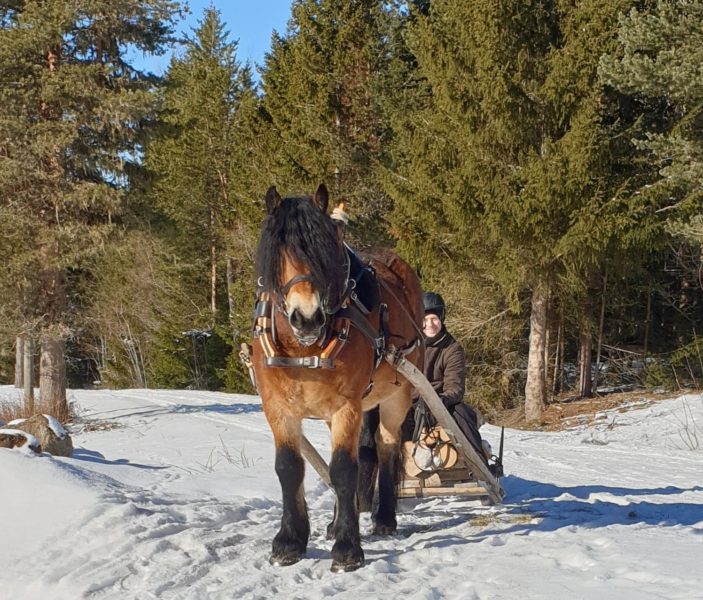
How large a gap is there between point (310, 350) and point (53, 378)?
11.2 meters

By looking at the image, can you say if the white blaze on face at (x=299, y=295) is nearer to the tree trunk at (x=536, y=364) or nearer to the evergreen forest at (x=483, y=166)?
the evergreen forest at (x=483, y=166)

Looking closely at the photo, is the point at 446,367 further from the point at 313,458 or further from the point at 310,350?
the point at 310,350

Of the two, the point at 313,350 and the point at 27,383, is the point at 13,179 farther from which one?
the point at 313,350

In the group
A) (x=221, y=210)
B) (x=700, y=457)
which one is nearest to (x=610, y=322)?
(x=700, y=457)

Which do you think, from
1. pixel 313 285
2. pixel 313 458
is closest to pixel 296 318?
pixel 313 285

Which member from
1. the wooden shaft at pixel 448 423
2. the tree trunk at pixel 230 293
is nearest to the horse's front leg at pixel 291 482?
the wooden shaft at pixel 448 423

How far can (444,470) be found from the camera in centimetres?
596

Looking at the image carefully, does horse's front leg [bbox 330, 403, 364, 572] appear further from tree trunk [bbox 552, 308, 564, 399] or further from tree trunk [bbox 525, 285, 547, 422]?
tree trunk [bbox 552, 308, 564, 399]

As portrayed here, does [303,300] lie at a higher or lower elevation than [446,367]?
higher

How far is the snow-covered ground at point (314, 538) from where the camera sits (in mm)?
3797

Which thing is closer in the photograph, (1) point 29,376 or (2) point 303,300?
(2) point 303,300

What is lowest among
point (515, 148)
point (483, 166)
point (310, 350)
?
point (310, 350)

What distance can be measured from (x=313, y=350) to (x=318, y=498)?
8.51 feet

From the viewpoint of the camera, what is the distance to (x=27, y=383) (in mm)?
15750
